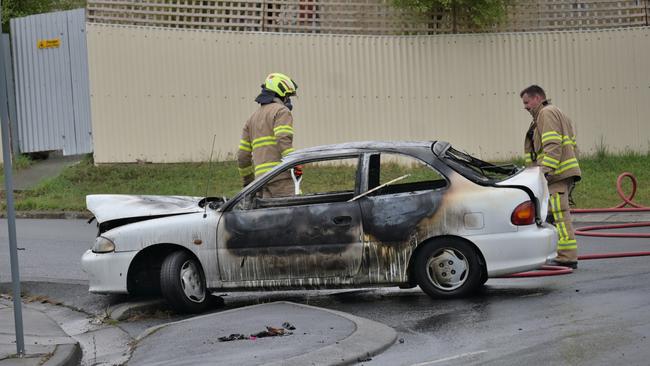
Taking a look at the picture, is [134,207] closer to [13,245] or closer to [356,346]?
[13,245]

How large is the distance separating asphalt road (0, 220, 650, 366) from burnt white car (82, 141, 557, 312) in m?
0.32

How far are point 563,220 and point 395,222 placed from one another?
2.37 meters

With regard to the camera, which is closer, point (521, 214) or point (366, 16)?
point (521, 214)

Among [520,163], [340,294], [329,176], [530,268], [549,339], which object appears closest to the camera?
[549,339]

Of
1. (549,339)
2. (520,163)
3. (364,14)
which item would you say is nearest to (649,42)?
(520,163)

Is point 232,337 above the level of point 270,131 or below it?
below

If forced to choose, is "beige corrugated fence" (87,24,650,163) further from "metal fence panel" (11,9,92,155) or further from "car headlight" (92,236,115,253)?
"car headlight" (92,236,115,253)

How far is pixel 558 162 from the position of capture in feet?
38.0

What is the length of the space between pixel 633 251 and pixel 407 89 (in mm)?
8845

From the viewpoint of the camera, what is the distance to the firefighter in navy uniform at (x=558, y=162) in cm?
1154

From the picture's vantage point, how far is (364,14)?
2111 cm

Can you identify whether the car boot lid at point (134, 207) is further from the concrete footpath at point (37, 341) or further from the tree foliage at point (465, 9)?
the tree foliage at point (465, 9)

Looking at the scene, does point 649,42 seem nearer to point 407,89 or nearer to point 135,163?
point 407,89

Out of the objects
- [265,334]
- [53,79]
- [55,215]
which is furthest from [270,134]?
[53,79]
